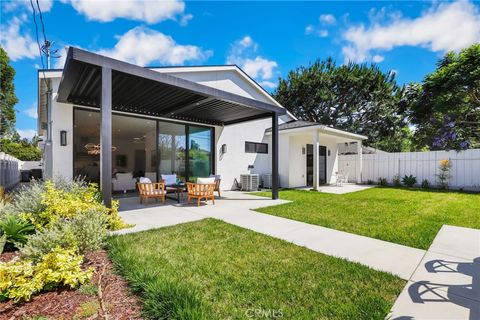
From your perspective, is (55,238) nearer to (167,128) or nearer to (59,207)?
(59,207)

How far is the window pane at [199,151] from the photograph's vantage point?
33.7ft

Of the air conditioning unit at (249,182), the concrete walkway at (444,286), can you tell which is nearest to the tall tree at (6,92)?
the air conditioning unit at (249,182)

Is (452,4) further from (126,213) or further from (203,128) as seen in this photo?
(126,213)

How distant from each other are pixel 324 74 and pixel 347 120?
17.1 ft

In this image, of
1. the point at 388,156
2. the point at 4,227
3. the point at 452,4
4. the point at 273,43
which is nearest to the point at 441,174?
the point at 388,156

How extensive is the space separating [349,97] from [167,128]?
19075 millimetres

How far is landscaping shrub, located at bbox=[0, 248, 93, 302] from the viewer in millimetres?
2246

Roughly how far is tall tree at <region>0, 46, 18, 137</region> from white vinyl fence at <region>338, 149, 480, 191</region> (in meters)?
24.6

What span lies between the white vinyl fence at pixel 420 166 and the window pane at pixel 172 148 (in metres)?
11.0

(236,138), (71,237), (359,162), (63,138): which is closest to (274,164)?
(236,138)

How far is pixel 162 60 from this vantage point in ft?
34.0

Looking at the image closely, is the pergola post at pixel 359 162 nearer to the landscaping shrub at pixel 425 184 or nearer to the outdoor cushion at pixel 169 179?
the landscaping shrub at pixel 425 184

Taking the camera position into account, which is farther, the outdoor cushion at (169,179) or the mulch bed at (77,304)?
the outdoor cushion at (169,179)

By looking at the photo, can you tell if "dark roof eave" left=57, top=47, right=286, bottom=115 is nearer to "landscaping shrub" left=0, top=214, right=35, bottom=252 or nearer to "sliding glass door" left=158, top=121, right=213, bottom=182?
"landscaping shrub" left=0, top=214, right=35, bottom=252
